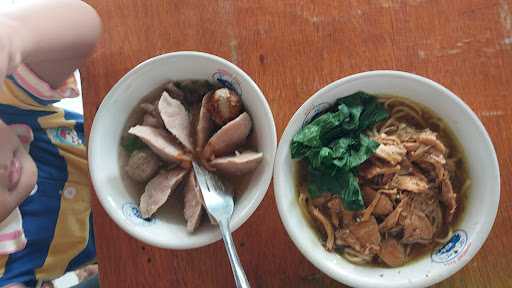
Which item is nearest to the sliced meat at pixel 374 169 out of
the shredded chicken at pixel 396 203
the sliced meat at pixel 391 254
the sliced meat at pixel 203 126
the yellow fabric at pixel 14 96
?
the shredded chicken at pixel 396 203

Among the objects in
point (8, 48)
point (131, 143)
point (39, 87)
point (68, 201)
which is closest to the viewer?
point (8, 48)

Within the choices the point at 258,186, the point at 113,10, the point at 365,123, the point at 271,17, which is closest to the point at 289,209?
the point at 258,186

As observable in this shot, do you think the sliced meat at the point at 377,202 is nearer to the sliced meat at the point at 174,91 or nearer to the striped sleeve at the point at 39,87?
the sliced meat at the point at 174,91

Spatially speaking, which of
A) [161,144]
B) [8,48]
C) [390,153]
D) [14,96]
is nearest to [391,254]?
[390,153]

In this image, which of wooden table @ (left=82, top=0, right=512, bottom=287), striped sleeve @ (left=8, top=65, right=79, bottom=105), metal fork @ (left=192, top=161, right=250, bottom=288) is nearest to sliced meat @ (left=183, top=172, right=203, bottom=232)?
metal fork @ (left=192, top=161, right=250, bottom=288)

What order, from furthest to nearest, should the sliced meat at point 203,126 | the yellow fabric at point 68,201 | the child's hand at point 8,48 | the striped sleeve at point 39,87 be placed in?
the yellow fabric at point 68,201
the striped sleeve at point 39,87
the sliced meat at point 203,126
the child's hand at point 8,48

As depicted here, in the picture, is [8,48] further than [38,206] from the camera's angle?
No

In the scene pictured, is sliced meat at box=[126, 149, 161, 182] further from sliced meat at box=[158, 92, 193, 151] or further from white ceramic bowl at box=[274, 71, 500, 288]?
white ceramic bowl at box=[274, 71, 500, 288]

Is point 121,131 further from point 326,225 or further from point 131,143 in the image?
point 326,225
